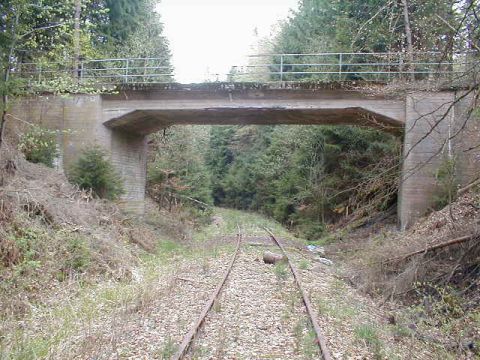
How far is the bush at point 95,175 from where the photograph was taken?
52.4 ft

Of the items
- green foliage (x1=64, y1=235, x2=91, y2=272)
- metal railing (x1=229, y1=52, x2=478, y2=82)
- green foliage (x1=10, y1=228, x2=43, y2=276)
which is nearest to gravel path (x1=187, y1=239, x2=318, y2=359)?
green foliage (x1=64, y1=235, x2=91, y2=272)

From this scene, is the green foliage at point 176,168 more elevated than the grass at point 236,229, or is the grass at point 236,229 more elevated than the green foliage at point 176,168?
the green foliage at point 176,168

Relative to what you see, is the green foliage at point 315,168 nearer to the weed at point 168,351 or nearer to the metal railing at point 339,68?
the metal railing at point 339,68

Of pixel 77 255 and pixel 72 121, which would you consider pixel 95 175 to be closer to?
pixel 72 121

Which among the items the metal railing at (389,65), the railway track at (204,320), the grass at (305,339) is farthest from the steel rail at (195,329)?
the metal railing at (389,65)

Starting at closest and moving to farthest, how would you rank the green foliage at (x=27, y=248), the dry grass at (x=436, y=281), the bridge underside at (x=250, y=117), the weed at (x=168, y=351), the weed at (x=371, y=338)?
the weed at (x=168, y=351) < the weed at (x=371, y=338) < the dry grass at (x=436, y=281) < the green foliage at (x=27, y=248) < the bridge underside at (x=250, y=117)

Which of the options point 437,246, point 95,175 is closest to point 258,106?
point 95,175

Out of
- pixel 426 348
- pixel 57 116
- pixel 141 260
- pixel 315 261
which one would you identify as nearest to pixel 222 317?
pixel 426 348

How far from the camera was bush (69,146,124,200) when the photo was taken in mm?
15961

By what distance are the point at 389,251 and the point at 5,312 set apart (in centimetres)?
804

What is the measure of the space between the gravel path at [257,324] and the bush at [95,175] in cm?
753

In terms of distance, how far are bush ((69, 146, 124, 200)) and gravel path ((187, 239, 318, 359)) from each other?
297 inches

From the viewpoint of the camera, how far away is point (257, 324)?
6930 mm

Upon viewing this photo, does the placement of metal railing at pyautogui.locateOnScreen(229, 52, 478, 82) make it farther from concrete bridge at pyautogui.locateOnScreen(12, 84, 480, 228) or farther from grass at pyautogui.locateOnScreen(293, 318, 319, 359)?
grass at pyautogui.locateOnScreen(293, 318, 319, 359)
